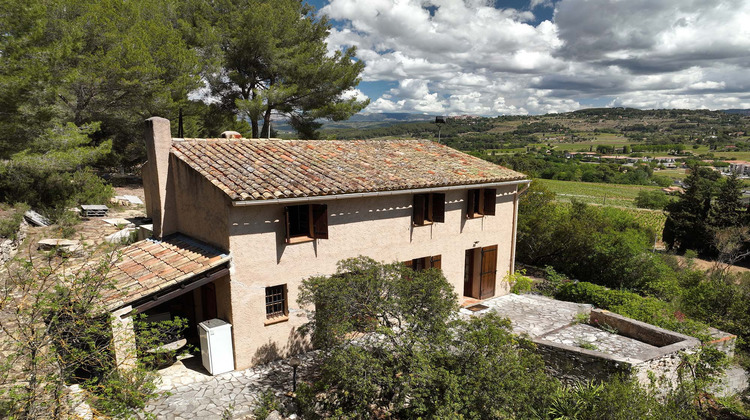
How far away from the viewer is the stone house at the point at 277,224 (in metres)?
9.24

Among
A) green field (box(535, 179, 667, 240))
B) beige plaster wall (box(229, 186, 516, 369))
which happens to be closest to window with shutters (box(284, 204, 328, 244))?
beige plaster wall (box(229, 186, 516, 369))

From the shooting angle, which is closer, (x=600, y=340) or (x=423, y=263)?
(x=600, y=340)

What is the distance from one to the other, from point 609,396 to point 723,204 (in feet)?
129

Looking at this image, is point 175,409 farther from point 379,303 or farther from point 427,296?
point 427,296

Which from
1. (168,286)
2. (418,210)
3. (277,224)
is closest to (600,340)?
(418,210)

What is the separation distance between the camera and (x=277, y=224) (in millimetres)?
9773

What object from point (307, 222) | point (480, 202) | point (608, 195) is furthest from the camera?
point (608, 195)

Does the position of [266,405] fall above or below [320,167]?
below

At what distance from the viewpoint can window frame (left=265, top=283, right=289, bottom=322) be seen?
1005 centimetres

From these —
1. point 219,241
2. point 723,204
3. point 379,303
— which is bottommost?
point 723,204

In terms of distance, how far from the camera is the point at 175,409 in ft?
26.4

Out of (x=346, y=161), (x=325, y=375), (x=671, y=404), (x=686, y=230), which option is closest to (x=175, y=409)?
(x=325, y=375)

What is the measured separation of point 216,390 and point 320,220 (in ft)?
14.2

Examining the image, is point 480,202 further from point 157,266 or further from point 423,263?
point 157,266
